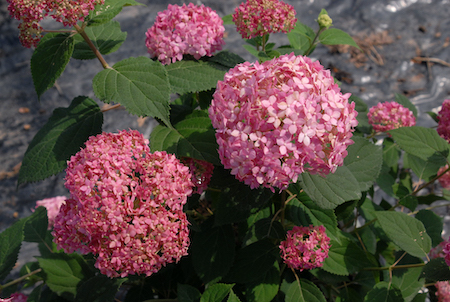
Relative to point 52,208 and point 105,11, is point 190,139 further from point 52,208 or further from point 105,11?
point 52,208

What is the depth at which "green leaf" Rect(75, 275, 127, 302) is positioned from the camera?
1085 millimetres

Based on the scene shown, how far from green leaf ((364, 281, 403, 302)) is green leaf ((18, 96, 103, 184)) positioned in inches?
41.7

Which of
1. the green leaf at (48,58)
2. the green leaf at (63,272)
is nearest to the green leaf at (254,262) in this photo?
the green leaf at (63,272)

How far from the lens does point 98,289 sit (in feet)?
3.66

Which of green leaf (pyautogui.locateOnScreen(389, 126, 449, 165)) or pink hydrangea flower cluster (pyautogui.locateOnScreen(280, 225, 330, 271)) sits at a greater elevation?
green leaf (pyautogui.locateOnScreen(389, 126, 449, 165))

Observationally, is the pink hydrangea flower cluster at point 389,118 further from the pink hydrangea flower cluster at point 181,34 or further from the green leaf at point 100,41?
the green leaf at point 100,41

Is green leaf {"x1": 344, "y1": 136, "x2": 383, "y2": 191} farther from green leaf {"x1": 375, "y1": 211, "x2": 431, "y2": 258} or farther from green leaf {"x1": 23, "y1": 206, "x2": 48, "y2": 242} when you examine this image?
green leaf {"x1": 23, "y1": 206, "x2": 48, "y2": 242}

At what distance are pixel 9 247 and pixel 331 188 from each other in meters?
1.14

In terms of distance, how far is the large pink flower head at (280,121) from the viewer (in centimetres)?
78

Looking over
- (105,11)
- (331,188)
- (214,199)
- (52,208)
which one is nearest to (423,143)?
(331,188)

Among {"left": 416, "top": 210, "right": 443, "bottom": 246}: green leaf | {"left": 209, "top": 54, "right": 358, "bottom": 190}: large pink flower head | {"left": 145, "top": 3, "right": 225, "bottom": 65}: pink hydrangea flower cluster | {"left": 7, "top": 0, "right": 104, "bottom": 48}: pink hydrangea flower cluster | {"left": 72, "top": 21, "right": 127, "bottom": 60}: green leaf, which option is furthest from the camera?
{"left": 416, "top": 210, "right": 443, "bottom": 246}: green leaf

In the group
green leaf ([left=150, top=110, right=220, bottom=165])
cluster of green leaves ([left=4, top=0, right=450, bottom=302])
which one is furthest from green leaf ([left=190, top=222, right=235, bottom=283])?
green leaf ([left=150, top=110, right=220, bottom=165])

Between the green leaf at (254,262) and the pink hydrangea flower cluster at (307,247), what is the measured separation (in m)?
0.12

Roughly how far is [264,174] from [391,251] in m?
1.08
